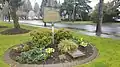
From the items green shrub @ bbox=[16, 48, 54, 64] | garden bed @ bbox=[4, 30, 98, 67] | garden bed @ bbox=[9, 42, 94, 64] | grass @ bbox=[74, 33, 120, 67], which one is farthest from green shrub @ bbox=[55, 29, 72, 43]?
grass @ bbox=[74, 33, 120, 67]

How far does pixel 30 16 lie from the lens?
82.0 m

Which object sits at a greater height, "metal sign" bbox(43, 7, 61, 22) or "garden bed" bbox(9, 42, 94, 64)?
"metal sign" bbox(43, 7, 61, 22)

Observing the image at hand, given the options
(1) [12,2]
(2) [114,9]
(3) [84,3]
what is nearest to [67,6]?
(3) [84,3]

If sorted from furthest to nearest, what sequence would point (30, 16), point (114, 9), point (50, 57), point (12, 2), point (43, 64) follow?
point (30, 16)
point (114, 9)
point (12, 2)
point (50, 57)
point (43, 64)

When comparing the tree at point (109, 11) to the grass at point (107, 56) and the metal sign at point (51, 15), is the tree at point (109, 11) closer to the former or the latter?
the grass at point (107, 56)

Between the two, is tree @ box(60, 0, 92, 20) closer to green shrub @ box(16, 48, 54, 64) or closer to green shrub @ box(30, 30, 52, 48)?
green shrub @ box(30, 30, 52, 48)

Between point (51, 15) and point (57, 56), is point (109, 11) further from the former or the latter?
point (57, 56)

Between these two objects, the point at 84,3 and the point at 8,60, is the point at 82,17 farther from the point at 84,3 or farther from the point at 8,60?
the point at 8,60

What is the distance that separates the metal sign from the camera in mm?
8445

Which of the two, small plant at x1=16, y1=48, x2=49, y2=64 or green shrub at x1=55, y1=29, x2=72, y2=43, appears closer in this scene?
small plant at x1=16, y1=48, x2=49, y2=64

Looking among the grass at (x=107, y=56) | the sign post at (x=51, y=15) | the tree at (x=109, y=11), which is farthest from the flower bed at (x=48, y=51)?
the tree at (x=109, y=11)

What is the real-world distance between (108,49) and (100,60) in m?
1.71

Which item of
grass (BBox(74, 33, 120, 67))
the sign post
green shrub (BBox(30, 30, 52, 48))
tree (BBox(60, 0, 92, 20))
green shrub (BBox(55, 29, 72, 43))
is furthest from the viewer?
tree (BBox(60, 0, 92, 20))

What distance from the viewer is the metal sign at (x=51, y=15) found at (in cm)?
845
